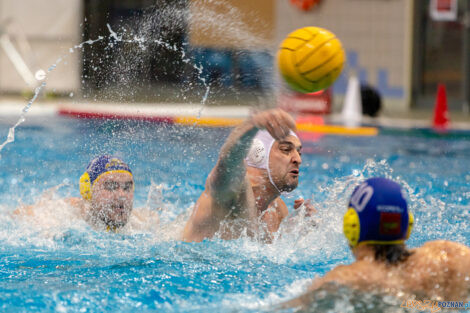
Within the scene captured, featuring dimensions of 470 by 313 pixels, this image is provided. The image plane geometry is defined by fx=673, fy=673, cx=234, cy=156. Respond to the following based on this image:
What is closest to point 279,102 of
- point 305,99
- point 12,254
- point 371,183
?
point 371,183

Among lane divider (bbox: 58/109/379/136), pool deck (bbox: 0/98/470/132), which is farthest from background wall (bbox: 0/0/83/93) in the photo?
lane divider (bbox: 58/109/379/136)

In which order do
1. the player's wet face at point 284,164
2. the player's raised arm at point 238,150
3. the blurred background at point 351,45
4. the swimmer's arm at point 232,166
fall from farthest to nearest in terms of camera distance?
the blurred background at point 351,45, the player's wet face at point 284,164, the swimmer's arm at point 232,166, the player's raised arm at point 238,150

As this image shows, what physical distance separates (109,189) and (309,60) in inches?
63.5

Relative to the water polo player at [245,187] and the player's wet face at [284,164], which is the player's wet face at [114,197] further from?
the player's wet face at [284,164]

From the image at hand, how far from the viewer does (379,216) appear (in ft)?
8.12

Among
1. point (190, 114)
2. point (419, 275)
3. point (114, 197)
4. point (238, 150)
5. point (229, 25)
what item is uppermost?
point (229, 25)

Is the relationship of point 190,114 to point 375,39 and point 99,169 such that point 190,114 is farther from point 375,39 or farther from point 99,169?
point 99,169

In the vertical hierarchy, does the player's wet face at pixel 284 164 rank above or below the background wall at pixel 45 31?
below

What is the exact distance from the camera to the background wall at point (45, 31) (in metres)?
13.5

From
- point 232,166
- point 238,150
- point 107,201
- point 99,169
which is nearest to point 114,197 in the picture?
point 107,201

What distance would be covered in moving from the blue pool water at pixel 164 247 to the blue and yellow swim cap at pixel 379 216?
283mm

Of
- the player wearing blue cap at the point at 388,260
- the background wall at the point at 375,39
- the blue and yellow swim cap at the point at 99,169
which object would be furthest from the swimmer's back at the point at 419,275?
the background wall at the point at 375,39

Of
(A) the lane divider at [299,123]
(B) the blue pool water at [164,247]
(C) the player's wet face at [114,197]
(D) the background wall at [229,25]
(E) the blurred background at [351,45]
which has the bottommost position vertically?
(B) the blue pool water at [164,247]

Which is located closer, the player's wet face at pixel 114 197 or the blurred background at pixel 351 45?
the player's wet face at pixel 114 197
